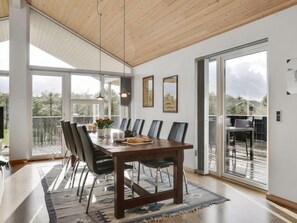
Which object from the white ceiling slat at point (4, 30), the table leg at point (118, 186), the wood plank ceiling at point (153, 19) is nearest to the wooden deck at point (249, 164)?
the wood plank ceiling at point (153, 19)

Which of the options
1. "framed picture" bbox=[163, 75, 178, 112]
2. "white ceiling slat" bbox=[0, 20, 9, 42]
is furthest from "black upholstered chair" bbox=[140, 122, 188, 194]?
"white ceiling slat" bbox=[0, 20, 9, 42]

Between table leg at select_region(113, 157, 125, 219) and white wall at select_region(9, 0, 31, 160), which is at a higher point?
white wall at select_region(9, 0, 31, 160)

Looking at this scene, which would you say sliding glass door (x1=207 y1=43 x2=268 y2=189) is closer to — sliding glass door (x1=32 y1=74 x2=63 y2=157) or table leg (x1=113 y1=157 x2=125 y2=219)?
table leg (x1=113 y1=157 x2=125 y2=219)

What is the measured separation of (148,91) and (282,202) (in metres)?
4.19

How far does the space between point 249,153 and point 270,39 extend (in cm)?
189

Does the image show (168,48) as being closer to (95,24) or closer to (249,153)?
(95,24)

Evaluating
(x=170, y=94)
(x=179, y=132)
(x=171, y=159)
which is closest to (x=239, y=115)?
(x=179, y=132)

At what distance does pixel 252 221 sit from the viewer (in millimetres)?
2600

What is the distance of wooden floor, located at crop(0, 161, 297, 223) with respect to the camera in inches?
105

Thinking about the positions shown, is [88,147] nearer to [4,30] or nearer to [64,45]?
[64,45]

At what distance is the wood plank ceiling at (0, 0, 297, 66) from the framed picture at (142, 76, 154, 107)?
561 mm

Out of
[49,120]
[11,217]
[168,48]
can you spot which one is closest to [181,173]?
[11,217]

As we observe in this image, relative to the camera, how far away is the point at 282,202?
306 centimetres

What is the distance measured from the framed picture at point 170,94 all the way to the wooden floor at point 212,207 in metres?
1.93
